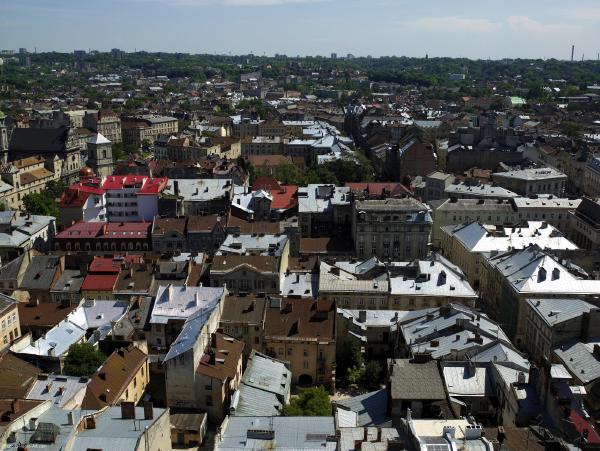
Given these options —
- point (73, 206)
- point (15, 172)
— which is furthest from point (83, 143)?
point (73, 206)

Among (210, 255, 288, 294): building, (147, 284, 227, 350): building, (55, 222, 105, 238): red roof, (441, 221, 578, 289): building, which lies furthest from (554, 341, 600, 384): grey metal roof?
(55, 222, 105, 238): red roof

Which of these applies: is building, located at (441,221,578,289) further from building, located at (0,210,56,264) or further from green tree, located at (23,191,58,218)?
green tree, located at (23,191,58,218)

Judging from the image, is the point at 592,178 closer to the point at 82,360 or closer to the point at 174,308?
the point at 174,308

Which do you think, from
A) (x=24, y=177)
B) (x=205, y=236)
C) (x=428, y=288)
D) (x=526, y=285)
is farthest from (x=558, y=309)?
(x=24, y=177)

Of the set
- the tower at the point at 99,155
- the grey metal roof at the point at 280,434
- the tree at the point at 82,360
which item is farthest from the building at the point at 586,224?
the tower at the point at 99,155

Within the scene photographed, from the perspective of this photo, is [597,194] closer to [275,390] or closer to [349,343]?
[349,343]

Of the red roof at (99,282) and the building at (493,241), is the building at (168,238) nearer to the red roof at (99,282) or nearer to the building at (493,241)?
the red roof at (99,282)

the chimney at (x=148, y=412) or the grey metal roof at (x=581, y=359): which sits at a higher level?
the chimney at (x=148, y=412)
